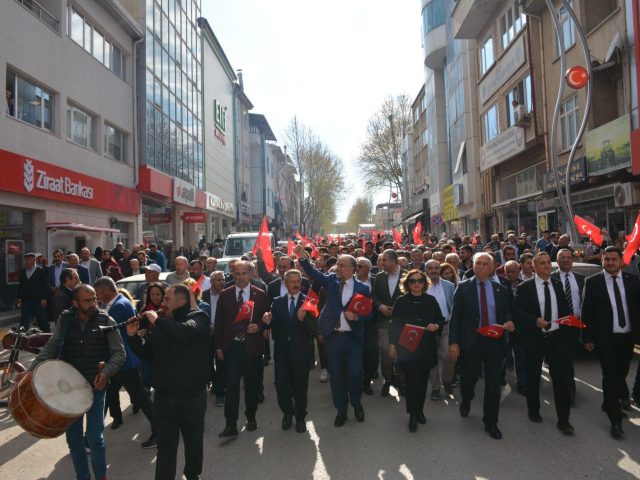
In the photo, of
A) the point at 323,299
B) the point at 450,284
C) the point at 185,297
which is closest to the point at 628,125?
the point at 450,284

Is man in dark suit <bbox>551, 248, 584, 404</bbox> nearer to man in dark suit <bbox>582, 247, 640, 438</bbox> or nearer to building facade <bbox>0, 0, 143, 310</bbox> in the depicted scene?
man in dark suit <bbox>582, 247, 640, 438</bbox>

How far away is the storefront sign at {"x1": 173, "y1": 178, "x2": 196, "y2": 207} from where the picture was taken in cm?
2720

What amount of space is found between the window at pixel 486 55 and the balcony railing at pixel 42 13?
1901cm

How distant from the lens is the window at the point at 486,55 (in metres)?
25.2

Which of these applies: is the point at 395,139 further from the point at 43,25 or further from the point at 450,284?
the point at 450,284

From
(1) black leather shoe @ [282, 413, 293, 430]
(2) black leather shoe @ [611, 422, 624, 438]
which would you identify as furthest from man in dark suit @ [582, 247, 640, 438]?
(1) black leather shoe @ [282, 413, 293, 430]

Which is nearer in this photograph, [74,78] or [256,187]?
[74,78]

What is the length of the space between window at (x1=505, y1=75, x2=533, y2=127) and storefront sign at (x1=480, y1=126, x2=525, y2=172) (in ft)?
1.85

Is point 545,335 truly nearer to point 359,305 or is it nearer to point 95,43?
point 359,305

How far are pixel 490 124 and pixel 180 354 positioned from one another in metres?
24.8

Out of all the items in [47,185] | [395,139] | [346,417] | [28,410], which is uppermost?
[395,139]

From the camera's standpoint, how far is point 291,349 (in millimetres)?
5629

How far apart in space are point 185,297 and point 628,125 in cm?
1353

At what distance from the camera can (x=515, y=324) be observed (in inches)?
221
